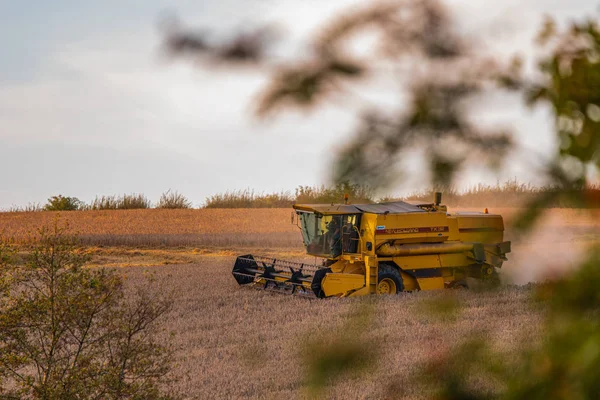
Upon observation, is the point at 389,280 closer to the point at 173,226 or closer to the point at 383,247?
the point at 383,247

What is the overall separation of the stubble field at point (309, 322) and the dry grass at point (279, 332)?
2 cm

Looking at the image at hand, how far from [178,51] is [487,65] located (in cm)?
62

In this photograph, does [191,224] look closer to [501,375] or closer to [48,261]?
[48,261]

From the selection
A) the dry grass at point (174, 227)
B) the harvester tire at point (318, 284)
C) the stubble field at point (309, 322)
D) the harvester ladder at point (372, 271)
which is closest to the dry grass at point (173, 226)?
the dry grass at point (174, 227)

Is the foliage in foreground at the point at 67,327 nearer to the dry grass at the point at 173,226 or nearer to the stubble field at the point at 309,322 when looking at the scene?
the stubble field at the point at 309,322

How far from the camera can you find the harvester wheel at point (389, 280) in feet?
53.5

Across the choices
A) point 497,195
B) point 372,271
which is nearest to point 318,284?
point 372,271

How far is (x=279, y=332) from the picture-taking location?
40.1 ft

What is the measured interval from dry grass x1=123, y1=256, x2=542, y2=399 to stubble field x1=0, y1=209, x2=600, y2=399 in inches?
0.8

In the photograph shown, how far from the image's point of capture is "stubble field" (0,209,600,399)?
5.01 ft

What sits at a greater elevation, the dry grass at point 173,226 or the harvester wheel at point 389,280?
the dry grass at point 173,226

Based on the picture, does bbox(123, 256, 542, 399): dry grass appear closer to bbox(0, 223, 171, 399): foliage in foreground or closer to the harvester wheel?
bbox(0, 223, 171, 399): foliage in foreground

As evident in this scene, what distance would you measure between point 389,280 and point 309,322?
4442 mm

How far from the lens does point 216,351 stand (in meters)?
10.8
